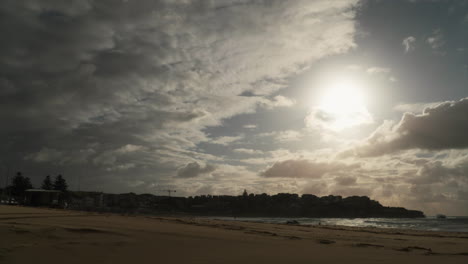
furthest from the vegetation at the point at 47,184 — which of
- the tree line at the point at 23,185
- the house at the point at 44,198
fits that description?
the house at the point at 44,198

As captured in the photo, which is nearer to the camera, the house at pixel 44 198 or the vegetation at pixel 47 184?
the house at pixel 44 198

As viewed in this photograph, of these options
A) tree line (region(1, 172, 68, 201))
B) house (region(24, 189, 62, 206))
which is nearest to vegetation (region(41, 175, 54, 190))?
tree line (region(1, 172, 68, 201))

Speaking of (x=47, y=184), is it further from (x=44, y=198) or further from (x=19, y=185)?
(x=44, y=198)

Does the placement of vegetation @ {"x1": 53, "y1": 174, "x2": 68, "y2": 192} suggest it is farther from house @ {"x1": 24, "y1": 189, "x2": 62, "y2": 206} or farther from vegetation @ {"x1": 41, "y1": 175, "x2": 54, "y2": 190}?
house @ {"x1": 24, "y1": 189, "x2": 62, "y2": 206}

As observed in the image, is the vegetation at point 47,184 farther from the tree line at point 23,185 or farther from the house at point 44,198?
the house at point 44,198

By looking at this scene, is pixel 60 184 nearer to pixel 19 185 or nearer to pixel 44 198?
pixel 19 185

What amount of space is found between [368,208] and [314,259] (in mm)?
207234

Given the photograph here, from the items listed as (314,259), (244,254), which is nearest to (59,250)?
(244,254)

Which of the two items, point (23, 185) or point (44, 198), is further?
point (23, 185)

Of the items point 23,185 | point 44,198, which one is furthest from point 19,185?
point 44,198

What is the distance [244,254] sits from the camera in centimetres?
700

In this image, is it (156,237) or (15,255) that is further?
(156,237)

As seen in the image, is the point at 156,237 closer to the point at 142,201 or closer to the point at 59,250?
the point at 59,250

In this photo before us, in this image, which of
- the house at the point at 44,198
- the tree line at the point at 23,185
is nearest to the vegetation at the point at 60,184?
the tree line at the point at 23,185
